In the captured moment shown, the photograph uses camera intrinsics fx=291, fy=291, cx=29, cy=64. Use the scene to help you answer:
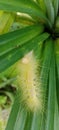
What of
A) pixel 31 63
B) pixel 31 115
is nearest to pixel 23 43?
pixel 31 63

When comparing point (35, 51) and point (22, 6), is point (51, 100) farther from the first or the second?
point (22, 6)

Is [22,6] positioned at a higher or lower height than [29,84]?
higher

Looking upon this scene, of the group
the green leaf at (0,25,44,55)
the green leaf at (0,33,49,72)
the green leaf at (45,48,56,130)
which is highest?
the green leaf at (0,25,44,55)

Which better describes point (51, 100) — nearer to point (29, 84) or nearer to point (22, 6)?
point (29, 84)

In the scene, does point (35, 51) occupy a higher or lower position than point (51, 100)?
higher

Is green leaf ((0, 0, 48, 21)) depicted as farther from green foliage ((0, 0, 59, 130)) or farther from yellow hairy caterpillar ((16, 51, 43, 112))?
yellow hairy caterpillar ((16, 51, 43, 112))

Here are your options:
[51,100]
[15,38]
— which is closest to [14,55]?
[15,38]

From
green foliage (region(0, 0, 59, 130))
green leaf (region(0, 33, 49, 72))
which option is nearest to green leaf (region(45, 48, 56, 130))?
green foliage (region(0, 0, 59, 130))

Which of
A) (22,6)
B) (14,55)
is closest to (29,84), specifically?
(14,55)

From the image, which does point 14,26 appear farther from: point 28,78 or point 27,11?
point 28,78

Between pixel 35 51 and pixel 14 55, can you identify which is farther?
pixel 35 51
